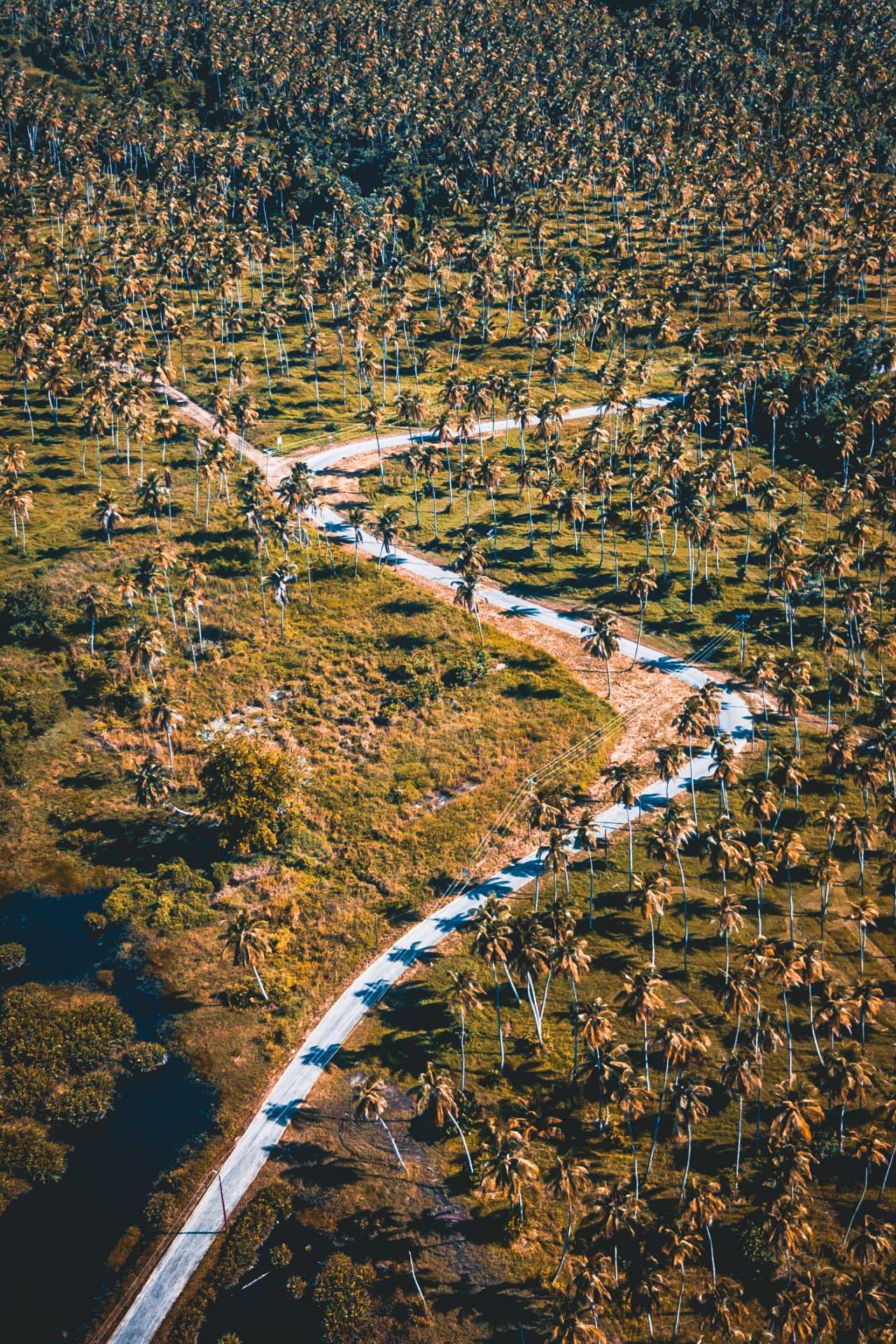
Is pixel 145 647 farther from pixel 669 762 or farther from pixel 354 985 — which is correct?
pixel 669 762

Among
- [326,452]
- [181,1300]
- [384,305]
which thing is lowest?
[181,1300]

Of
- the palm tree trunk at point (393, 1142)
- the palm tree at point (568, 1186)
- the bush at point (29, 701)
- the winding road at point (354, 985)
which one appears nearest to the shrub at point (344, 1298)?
the palm tree trunk at point (393, 1142)

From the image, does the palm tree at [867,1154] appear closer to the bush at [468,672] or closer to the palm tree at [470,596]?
the bush at [468,672]

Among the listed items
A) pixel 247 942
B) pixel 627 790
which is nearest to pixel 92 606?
pixel 247 942

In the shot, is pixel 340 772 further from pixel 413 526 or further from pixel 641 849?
pixel 413 526

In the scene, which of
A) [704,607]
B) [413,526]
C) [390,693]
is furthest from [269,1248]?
[413,526]

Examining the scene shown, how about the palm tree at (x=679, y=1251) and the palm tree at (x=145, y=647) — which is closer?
the palm tree at (x=679, y=1251)
